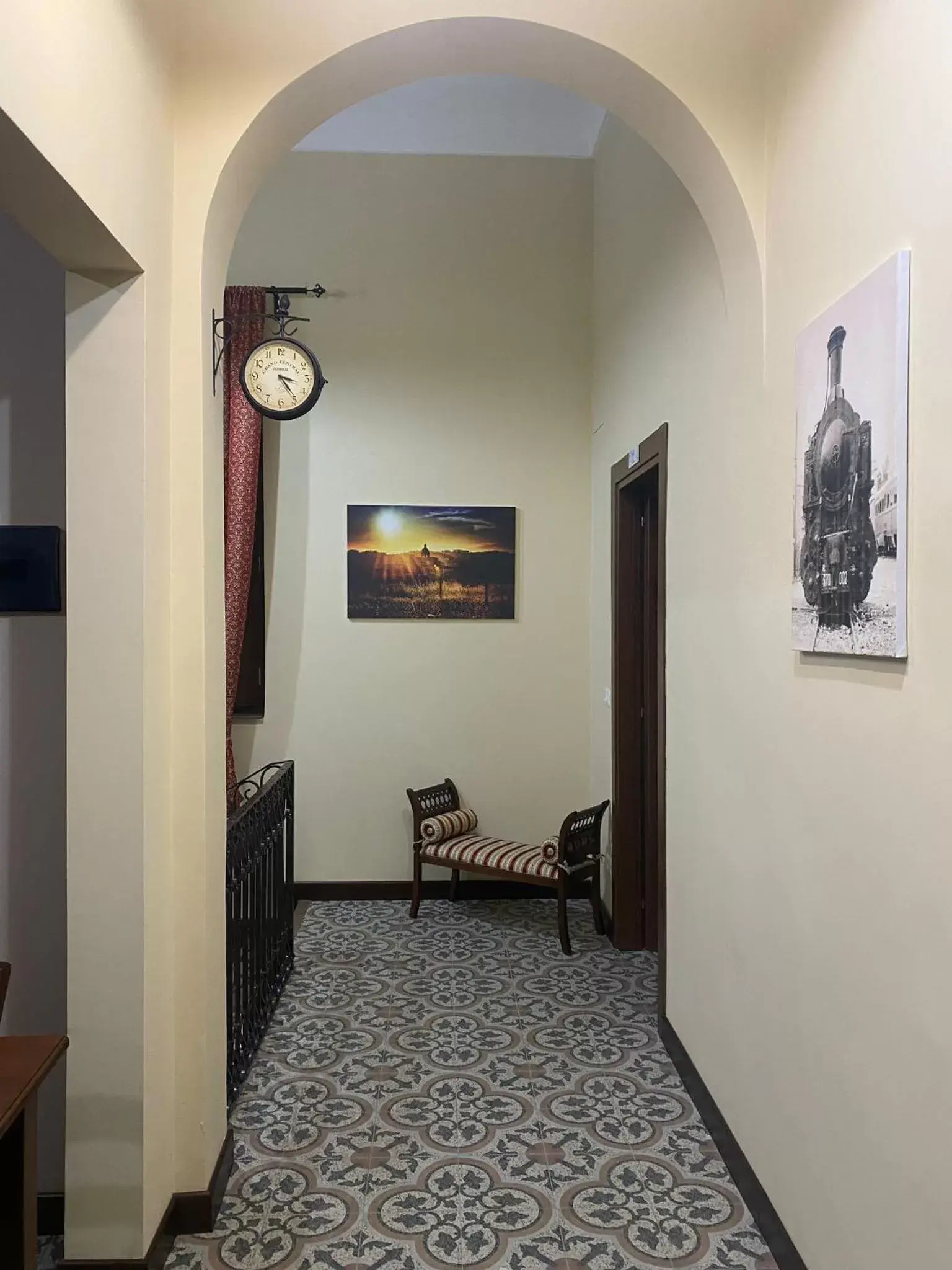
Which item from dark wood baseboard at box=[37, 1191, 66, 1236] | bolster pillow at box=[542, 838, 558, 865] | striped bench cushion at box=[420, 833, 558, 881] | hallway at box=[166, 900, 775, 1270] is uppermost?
bolster pillow at box=[542, 838, 558, 865]

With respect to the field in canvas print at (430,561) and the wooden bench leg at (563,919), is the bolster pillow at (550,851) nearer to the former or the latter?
the wooden bench leg at (563,919)

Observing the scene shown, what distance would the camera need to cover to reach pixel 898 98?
1.59 m

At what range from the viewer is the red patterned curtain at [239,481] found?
4418mm

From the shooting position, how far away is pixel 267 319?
4758mm

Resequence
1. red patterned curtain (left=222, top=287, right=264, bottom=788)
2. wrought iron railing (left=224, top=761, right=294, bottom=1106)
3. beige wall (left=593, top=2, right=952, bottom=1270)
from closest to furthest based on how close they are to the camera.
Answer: beige wall (left=593, top=2, right=952, bottom=1270), wrought iron railing (left=224, top=761, right=294, bottom=1106), red patterned curtain (left=222, top=287, right=264, bottom=788)

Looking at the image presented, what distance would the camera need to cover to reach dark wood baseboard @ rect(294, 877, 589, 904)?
4.88 m

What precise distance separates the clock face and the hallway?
7.37 feet

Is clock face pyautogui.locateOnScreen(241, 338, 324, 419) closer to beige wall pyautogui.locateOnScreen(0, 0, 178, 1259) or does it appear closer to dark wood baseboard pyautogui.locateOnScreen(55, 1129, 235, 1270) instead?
beige wall pyautogui.locateOnScreen(0, 0, 178, 1259)

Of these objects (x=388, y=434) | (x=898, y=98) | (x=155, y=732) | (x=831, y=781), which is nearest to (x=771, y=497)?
(x=831, y=781)

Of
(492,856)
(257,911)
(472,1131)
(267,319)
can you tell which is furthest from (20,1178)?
(267,319)

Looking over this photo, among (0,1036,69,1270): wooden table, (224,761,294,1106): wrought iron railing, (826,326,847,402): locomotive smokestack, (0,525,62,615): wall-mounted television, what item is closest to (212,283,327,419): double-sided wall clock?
(0,525,62,615): wall-mounted television

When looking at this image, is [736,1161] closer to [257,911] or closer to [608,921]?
[257,911]

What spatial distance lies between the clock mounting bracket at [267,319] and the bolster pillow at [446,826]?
2554 millimetres

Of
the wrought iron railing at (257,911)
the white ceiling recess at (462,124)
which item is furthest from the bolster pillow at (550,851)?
the white ceiling recess at (462,124)
